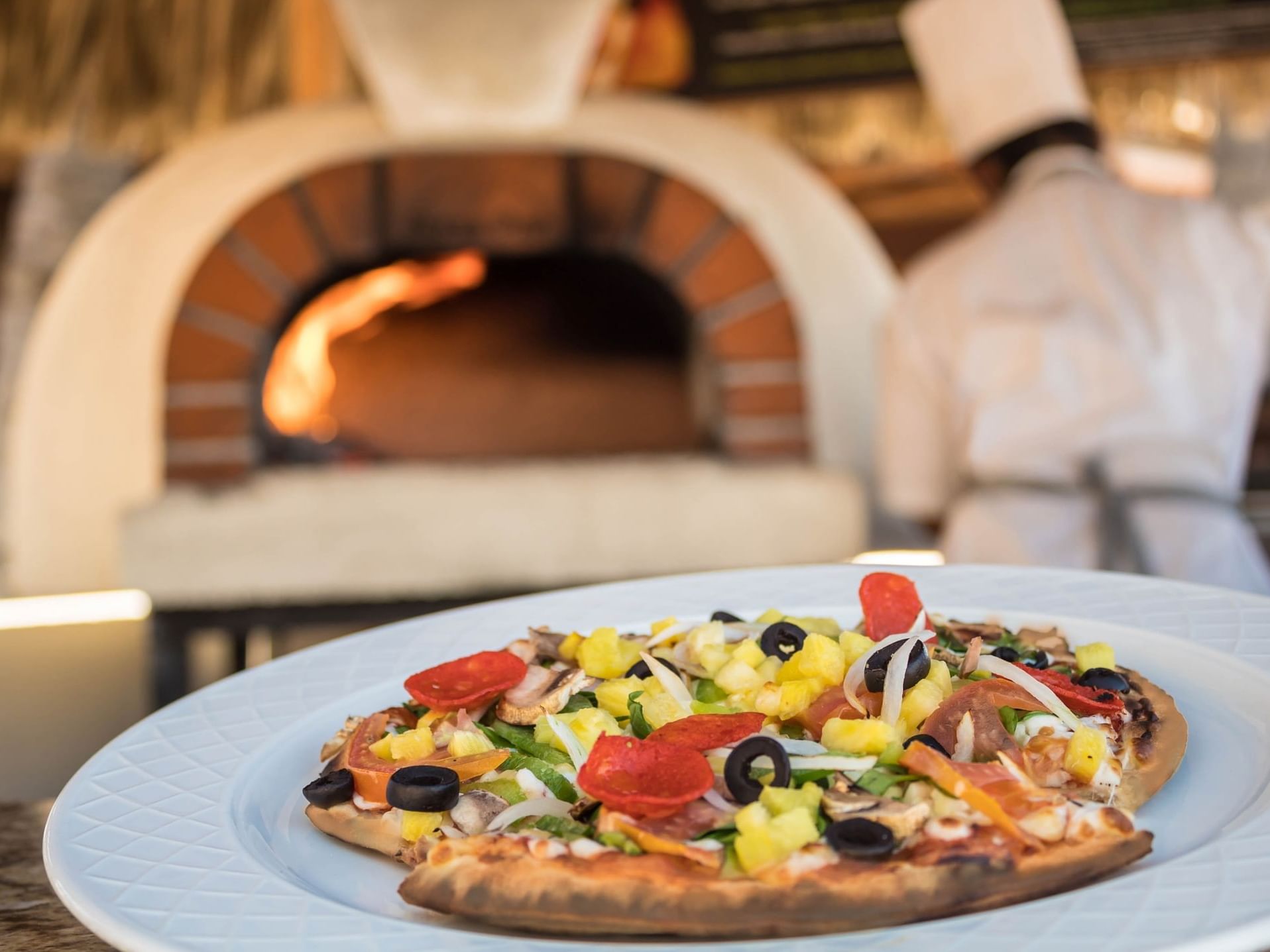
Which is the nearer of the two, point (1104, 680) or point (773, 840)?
point (773, 840)

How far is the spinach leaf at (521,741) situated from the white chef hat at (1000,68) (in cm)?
168

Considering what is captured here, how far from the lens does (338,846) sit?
0.67 metres

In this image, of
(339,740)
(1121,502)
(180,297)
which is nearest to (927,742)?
(339,740)

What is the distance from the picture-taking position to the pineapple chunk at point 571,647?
2.70 feet

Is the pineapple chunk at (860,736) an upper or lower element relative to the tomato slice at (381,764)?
upper

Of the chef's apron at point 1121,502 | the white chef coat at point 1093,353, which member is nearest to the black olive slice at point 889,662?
the chef's apron at point 1121,502

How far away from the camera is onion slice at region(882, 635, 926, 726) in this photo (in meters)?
0.66

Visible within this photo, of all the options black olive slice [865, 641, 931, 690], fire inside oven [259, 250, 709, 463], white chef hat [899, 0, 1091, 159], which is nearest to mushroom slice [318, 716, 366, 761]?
black olive slice [865, 641, 931, 690]

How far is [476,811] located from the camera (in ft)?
2.07

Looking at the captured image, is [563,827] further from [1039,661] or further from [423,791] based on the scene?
[1039,661]

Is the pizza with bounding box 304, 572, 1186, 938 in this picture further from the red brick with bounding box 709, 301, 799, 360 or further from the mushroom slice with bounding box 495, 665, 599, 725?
the red brick with bounding box 709, 301, 799, 360

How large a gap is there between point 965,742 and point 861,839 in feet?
0.40

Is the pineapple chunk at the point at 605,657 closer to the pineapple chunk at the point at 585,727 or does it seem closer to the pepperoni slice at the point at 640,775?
the pineapple chunk at the point at 585,727

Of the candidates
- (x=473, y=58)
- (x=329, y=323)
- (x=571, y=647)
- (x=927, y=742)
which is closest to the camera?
(x=927, y=742)
